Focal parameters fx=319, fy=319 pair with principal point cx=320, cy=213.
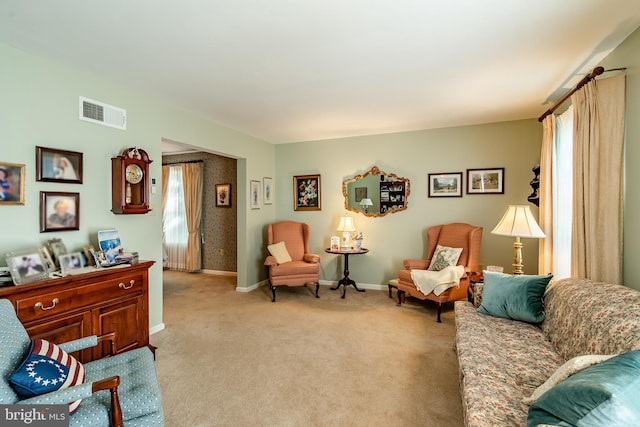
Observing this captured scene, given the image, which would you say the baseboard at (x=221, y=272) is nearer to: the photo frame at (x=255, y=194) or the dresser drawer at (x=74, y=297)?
the photo frame at (x=255, y=194)

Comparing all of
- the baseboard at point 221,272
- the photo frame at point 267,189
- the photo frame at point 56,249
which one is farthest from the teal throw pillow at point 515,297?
the baseboard at point 221,272

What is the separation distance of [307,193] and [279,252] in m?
1.21

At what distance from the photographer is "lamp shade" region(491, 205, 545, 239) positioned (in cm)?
305

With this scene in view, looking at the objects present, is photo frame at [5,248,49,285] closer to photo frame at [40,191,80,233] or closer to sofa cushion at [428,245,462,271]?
photo frame at [40,191,80,233]

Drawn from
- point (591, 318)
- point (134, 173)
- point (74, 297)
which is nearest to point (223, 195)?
point (134, 173)

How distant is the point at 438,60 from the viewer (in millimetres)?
2586

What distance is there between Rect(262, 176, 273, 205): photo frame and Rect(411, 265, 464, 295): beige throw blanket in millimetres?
2894

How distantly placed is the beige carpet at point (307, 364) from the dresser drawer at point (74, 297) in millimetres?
737

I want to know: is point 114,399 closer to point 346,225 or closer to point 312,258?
point 312,258

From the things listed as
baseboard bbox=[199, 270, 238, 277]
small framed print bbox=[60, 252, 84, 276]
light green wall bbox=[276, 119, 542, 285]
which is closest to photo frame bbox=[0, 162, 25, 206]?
small framed print bbox=[60, 252, 84, 276]

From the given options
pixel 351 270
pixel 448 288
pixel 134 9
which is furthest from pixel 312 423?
pixel 351 270

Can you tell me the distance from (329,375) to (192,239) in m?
4.88

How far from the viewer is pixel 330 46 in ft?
7.73

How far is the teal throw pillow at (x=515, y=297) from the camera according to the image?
8.06ft
